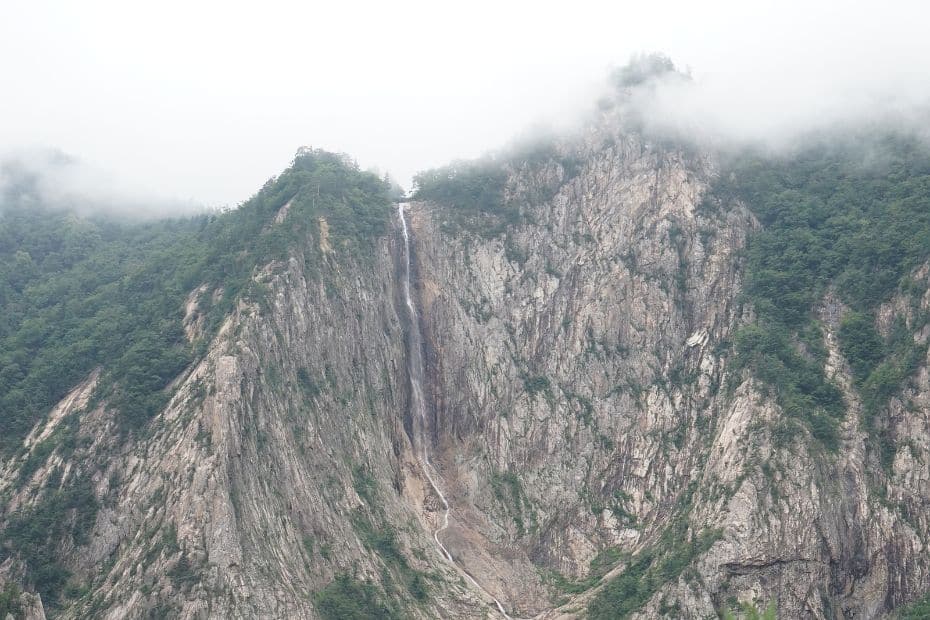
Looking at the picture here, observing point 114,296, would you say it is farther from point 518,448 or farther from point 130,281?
point 518,448

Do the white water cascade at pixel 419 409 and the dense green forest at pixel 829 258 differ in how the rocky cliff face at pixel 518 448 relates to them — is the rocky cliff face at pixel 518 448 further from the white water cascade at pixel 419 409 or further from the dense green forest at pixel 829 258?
the dense green forest at pixel 829 258

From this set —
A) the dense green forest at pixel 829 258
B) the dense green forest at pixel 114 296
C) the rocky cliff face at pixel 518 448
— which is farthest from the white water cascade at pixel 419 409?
the dense green forest at pixel 829 258

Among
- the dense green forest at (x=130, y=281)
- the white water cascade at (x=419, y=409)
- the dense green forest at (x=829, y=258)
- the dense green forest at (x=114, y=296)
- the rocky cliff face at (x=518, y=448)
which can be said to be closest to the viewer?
the rocky cliff face at (x=518, y=448)

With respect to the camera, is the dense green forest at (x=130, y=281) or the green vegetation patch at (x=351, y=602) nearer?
the green vegetation patch at (x=351, y=602)

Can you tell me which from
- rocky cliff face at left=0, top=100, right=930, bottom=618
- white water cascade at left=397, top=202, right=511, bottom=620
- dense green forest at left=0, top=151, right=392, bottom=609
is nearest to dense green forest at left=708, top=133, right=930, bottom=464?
rocky cliff face at left=0, top=100, right=930, bottom=618

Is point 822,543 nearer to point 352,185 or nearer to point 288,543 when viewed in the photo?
point 288,543

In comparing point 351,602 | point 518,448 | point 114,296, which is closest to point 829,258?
point 518,448
